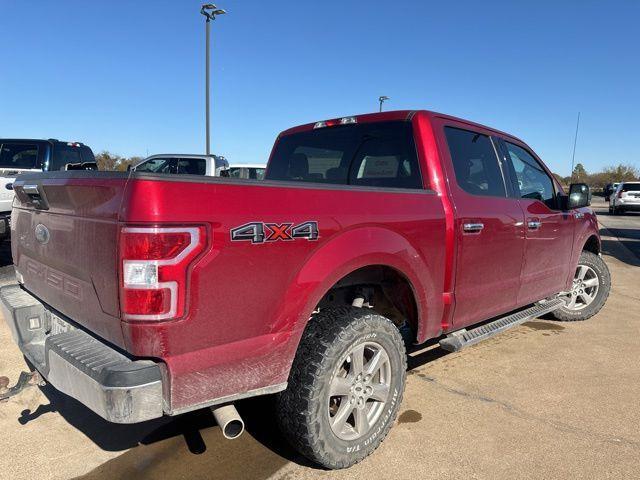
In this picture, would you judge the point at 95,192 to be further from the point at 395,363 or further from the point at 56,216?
the point at 395,363

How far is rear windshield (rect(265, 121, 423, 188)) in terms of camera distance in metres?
3.39

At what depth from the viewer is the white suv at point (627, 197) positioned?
25.4 meters

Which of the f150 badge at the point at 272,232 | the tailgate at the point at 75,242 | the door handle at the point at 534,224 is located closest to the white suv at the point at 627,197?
the door handle at the point at 534,224

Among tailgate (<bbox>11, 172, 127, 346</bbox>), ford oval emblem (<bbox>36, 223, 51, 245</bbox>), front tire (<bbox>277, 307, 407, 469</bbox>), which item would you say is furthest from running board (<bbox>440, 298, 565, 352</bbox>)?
ford oval emblem (<bbox>36, 223, 51, 245</bbox>)

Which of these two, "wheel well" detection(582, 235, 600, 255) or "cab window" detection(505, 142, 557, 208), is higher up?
"cab window" detection(505, 142, 557, 208)

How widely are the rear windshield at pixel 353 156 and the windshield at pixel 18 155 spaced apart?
Answer: 796 cm

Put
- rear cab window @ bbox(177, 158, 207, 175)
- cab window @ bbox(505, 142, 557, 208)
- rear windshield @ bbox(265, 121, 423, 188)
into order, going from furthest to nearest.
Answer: rear cab window @ bbox(177, 158, 207, 175)
cab window @ bbox(505, 142, 557, 208)
rear windshield @ bbox(265, 121, 423, 188)

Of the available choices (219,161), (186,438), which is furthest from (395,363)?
(219,161)

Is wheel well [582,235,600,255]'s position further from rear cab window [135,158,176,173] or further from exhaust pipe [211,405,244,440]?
rear cab window [135,158,176,173]

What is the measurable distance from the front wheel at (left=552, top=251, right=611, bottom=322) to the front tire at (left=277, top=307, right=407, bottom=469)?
3499mm

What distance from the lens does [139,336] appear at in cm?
190

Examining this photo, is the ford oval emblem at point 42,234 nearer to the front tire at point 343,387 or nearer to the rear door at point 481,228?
the front tire at point 343,387

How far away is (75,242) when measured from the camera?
7.30 feet

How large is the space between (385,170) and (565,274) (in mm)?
2507
